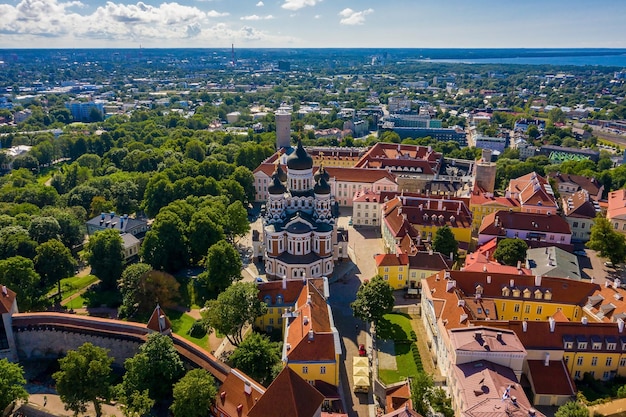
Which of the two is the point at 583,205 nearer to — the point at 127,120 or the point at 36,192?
the point at 36,192

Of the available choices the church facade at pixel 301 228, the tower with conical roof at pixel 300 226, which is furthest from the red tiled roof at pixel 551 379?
the church facade at pixel 301 228

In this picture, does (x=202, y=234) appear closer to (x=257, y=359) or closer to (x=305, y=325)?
(x=257, y=359)

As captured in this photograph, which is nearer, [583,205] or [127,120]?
[583,205]

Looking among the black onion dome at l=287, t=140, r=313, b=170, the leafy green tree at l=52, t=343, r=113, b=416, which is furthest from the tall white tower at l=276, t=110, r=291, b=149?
the leafy green tree at l=52, t=343, r=113, b=416

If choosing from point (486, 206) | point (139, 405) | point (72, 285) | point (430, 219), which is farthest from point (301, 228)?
point (486, 206)

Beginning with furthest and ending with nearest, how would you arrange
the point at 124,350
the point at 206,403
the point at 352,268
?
the point at 352,268, the point at 124,350, the point at 206,403

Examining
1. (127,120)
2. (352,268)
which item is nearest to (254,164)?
(352,268)
